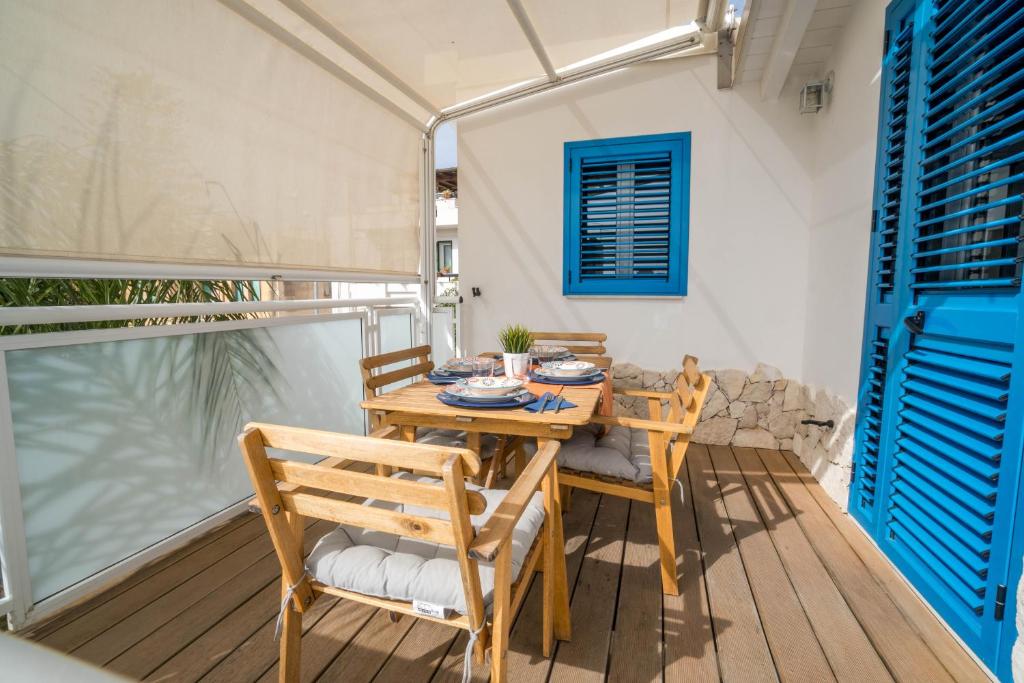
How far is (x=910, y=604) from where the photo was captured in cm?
174

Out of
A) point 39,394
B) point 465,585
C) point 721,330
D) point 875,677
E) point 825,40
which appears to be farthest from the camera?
point 721,330

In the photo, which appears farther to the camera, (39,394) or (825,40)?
(825,40)

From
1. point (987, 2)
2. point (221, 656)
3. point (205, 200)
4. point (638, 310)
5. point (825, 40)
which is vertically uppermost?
point (825, 40)

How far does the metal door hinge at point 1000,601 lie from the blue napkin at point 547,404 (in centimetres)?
132

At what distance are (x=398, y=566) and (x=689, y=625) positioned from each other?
1.10 metres

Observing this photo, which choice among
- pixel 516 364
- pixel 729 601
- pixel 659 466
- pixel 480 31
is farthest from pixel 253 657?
pixel 480 31

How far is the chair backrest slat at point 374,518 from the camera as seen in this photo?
0.99 metres

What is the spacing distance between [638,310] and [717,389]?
82cm

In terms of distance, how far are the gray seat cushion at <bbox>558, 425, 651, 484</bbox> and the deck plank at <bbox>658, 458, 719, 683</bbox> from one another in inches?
7.5

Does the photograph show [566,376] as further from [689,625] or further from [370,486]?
[370,486]

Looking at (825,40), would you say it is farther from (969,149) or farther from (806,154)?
(969,149)

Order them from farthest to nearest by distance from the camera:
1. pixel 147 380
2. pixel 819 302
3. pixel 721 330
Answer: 1. pixel 721 330
2. pixel 819 302
3. pixel 147 380

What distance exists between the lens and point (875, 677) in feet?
4.66

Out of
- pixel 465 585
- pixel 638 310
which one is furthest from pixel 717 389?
pixel 465 585
